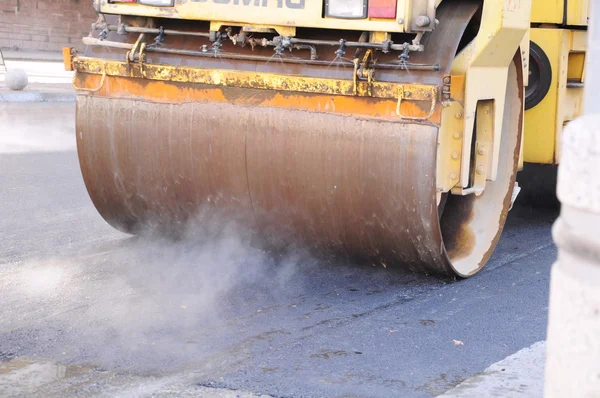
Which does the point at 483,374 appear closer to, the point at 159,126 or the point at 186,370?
the point at 186,370

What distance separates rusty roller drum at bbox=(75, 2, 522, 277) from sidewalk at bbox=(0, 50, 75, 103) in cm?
941

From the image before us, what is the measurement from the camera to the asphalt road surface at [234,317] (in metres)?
3.34

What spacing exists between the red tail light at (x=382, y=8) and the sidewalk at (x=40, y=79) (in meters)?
10.4

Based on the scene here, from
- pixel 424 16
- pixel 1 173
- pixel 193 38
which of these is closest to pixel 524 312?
pixel 424 16

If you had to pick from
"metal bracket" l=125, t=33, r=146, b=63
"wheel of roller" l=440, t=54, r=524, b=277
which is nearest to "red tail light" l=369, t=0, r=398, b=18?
"wheel of roller" l=440, t=54, r=524, b=277

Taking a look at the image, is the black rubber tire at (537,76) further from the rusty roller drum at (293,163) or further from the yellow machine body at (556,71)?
the rusty roller drum at (293,163)

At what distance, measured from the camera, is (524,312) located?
167 inches

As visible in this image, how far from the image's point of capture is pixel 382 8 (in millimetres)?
4043

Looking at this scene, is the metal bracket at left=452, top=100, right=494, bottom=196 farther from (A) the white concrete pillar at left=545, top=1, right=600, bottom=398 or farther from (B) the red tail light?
(A) the white concrete pillar at left=545, top=1, right=600, bottom=398

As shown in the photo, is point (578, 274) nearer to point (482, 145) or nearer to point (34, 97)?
point (482, 145)

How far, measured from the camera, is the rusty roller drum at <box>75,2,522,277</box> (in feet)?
13.6

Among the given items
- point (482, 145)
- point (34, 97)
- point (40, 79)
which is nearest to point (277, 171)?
point (482, 145)

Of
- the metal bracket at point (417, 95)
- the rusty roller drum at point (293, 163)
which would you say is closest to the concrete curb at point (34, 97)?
the rusty roller drum at point (293, 163)

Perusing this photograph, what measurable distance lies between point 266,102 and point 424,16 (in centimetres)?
79
